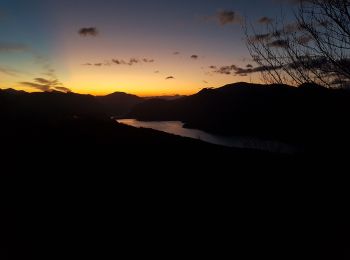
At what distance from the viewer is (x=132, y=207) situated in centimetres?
1130

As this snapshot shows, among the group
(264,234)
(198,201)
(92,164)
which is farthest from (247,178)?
(92,164)

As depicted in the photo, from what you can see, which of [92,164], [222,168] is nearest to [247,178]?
[222,168]

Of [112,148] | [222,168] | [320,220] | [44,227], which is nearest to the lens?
[44,227]

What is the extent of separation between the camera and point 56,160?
17391 mm

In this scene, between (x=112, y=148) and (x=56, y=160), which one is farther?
(x=112, y=148)

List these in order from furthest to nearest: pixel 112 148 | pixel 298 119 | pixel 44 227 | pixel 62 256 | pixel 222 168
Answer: pixel 298 119 < pixel 112 148 < pixel 222 168 < pixel 44 227 < pixel 62 256

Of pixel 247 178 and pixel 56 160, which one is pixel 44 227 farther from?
pixel 247 178

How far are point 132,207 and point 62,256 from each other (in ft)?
12.9

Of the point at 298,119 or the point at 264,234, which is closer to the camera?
the point at 264,234

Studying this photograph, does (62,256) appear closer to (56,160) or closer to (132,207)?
(132,207)

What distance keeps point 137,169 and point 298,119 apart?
106 m

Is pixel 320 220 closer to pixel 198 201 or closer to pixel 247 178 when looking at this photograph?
pixel 198 201

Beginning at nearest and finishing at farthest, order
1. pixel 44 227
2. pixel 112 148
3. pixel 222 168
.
A: pixel 44 227
pixel 222 168
pixel 112 148

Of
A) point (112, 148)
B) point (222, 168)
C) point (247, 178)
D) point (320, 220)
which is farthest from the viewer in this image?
point (112, 148)
